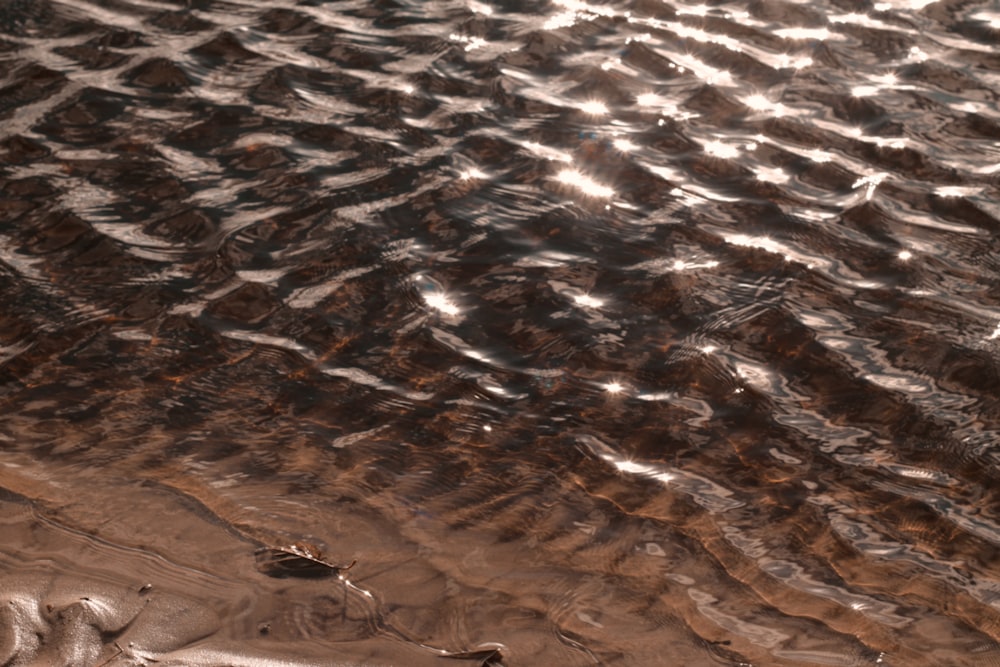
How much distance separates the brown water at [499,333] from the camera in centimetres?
219

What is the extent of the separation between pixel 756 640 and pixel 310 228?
1874 millimetres

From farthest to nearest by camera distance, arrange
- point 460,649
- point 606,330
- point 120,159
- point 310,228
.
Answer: point 120,159
point 310,228
point 606,330
point 460,649

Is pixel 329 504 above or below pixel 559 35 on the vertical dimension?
below

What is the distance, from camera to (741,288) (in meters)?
3.11

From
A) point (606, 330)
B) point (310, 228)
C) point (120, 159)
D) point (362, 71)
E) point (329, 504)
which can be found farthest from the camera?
point (362, 71)

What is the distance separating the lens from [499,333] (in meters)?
3.00

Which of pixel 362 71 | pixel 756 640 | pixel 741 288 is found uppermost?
pixel 362 71

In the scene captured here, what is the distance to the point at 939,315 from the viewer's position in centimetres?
301

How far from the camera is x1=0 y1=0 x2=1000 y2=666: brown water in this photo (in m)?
2.19

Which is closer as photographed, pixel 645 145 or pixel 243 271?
pixel 243 271

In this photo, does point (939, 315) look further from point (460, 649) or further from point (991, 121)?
point (460, 649)

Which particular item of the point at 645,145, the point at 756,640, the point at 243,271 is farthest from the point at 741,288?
the point at 243,271

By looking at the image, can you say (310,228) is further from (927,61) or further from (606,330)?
(927,61)

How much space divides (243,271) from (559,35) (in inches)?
70.6
